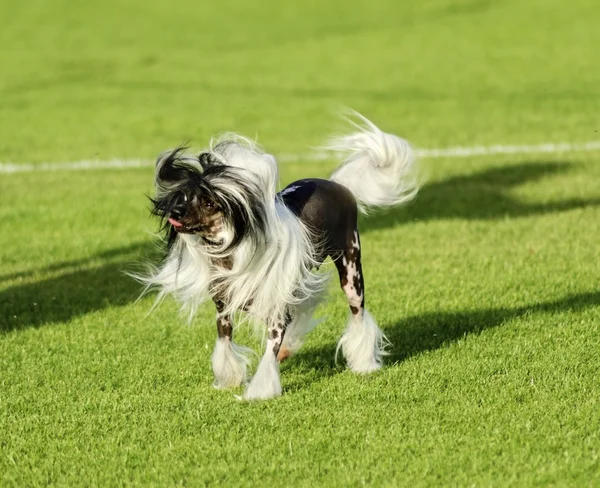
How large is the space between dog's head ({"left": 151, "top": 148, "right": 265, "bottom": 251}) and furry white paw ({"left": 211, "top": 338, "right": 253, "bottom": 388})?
76 centimetres

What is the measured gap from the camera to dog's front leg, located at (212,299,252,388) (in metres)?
6.31

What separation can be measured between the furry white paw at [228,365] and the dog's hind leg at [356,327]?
25.9 inches

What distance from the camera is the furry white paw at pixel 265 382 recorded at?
6.04 m

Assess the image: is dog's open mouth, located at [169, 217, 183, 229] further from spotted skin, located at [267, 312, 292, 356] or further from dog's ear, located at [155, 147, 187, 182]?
spotted skin, located at [267, 312, 292, 356]

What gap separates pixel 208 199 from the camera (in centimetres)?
562

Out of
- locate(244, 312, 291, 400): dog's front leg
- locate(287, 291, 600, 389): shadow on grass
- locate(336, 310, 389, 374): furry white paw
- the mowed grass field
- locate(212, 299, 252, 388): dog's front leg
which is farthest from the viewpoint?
locate(287, 291, 600, 389): shadow on grass

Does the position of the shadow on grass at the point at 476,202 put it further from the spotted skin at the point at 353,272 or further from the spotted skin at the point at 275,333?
the spotted skin at the point at 275,333

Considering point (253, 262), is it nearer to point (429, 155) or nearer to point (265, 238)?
point (265, 238)

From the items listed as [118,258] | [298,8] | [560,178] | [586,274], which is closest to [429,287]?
[586,274]

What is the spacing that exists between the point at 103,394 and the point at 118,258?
420 cm

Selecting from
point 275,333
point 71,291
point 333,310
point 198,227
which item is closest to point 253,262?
point 198,227

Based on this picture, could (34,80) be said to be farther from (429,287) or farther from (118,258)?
(429,287)

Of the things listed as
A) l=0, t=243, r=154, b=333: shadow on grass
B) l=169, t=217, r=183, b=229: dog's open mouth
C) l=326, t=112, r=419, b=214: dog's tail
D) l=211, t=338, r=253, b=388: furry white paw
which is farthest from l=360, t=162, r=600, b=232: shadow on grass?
l=169, t=217, r=183, b=229: dog's open mouth

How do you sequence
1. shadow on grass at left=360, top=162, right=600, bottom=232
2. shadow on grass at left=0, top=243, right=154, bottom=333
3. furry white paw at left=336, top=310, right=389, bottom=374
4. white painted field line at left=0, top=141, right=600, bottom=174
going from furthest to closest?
white painted field line at left=0, top=141, right=600, bottom=174 → shadow on grass at left=360, top=162, right=600, bottom=232 → shadow on grass at left=0, top=243, right=154, bottom=333 → furry white paw at left=336, top=310, right=389, bottom=374
